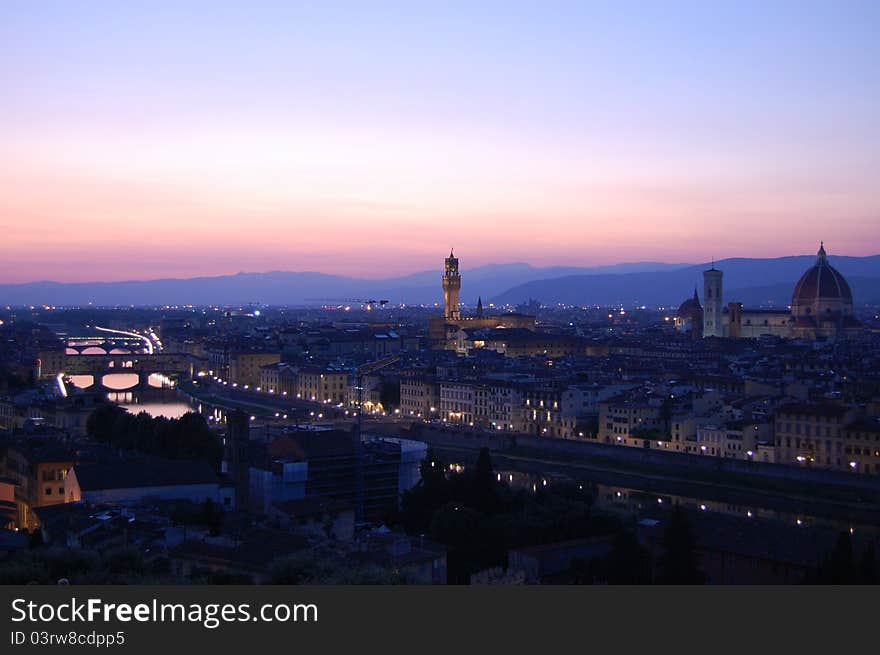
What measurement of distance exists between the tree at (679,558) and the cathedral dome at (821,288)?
48.7 meters

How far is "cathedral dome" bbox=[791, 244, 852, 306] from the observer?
193ft

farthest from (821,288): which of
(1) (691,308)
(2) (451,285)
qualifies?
(2) (451,285)

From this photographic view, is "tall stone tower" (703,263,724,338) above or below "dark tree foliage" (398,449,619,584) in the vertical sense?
above

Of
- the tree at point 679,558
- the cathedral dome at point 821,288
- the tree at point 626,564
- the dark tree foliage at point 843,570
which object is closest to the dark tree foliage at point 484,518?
the tree at point 626,564

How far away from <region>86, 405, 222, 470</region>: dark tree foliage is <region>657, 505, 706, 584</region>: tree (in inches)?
310

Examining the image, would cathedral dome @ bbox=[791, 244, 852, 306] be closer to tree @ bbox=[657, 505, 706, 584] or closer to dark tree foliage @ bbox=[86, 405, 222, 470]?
dark tree foliage @ bbox=[86, 405, 222, 470]

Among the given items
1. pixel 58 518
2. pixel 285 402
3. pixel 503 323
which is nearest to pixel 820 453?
pixel 58 518

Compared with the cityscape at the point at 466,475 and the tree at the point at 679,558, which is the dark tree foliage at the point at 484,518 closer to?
the cityscape at the point at 466,475

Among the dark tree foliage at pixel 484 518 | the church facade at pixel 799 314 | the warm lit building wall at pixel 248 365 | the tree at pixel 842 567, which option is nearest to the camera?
the tree at pixel 842 567

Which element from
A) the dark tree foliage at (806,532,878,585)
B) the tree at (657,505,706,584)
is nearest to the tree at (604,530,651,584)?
the tree at (657,505,706,584)

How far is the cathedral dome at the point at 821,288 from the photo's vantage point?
193 feet

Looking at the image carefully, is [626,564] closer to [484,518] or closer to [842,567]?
[842,567]

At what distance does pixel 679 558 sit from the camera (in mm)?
12250

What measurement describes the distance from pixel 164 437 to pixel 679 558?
10.3 meters
